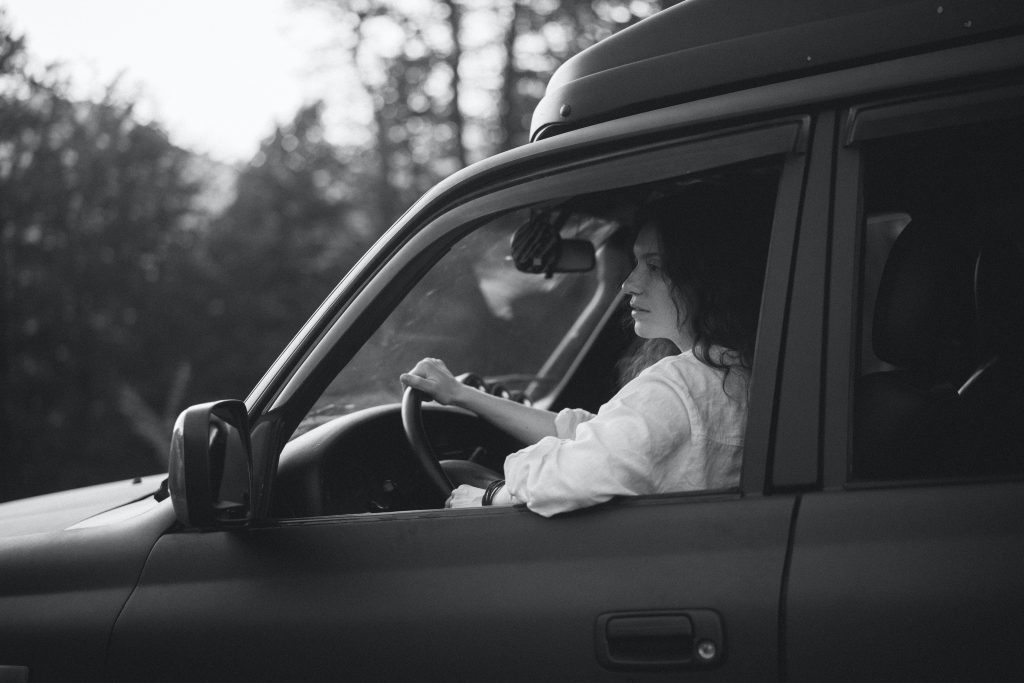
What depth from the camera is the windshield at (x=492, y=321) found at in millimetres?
2152

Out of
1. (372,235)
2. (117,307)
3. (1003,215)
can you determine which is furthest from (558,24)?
(1003,215)

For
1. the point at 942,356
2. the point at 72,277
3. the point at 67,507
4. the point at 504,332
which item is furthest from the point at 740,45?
the point at 72,277

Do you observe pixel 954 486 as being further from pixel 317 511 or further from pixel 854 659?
pixel 317 511

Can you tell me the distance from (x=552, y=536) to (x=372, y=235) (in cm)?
1356

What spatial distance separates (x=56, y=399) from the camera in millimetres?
10352

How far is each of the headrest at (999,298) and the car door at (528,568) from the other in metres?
0.56

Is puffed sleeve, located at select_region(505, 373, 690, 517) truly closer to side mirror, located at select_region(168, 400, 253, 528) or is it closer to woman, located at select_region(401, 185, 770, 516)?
woman, located at select_region(401, 185, 770, 516)

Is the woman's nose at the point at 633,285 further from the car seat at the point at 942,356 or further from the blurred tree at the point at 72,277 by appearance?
the blurred tree at the point at 72,277

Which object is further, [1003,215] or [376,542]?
[1003,215]

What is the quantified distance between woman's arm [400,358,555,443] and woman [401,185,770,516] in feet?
1.32

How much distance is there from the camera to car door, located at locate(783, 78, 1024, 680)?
4.44 ft

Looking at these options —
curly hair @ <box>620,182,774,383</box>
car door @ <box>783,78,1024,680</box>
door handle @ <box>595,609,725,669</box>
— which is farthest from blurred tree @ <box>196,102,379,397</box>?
door handle @ <box>595,609,725,669</box>

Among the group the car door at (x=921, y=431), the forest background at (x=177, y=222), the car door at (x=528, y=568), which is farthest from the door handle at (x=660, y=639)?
the forest background at (x=177, y=222)

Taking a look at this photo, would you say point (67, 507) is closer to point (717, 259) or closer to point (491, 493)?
point (491, 493)
